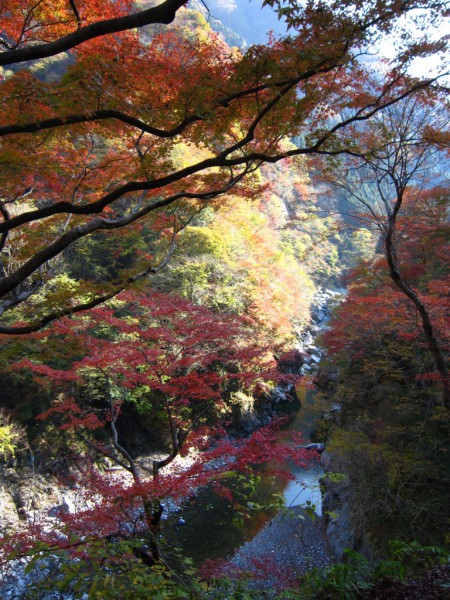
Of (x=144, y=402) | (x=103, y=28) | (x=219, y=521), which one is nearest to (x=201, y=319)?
(x=144, y=402)

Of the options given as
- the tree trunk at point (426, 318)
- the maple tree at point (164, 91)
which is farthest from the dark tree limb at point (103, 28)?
the tree trunk at point (426, 318)

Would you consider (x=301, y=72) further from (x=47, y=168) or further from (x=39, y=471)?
(x=39, y=471)

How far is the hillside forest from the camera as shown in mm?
3770

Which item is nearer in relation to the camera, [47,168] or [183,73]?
[183,73]

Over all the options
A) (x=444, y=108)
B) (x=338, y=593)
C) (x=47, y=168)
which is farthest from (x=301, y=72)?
(x=338, y=593)

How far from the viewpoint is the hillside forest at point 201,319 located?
3.77 m

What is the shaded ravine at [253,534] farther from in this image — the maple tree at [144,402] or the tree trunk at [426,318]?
the tree trunk at [426,318]

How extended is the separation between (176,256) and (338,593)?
41.9 feet

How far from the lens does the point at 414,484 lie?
246 inches

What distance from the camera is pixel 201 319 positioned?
9359 millimetres

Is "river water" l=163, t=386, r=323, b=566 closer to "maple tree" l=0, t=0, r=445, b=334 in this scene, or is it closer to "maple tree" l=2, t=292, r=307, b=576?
"maple tree" l=2, t=292, r=307, b=576

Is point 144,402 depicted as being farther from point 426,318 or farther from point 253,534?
point 426,318

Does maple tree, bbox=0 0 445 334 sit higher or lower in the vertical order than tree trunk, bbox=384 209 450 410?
higher

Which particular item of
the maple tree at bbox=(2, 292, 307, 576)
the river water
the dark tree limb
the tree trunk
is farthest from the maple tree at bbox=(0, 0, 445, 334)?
the river water
